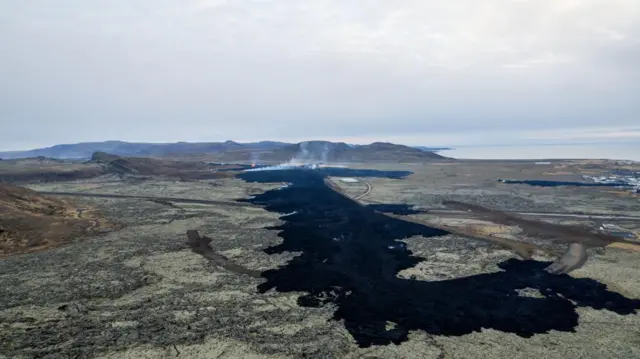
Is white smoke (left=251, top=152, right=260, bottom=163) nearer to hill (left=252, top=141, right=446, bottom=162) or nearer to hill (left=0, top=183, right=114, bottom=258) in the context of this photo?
hill (left=252, top=141, right=446, bottom=162)

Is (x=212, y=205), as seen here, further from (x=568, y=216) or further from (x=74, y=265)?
(x=568, y=216)

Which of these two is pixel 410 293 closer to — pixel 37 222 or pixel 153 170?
pixel 37 222

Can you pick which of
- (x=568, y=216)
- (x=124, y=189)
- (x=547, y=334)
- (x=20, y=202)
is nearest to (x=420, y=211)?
(x=568, y=216)

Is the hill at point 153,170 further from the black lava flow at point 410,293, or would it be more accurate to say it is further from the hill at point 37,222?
the black lava flow at point 410,293

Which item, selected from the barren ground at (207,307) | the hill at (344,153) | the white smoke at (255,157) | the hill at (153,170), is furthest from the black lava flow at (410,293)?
the white smoke at (255,157)

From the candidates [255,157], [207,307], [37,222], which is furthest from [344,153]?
[207,307]

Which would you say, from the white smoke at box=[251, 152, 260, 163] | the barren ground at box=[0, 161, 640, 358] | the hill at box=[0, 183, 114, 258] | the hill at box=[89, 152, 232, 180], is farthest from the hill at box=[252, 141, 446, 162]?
the barren ground at box=[0, 161, 640, 358]
